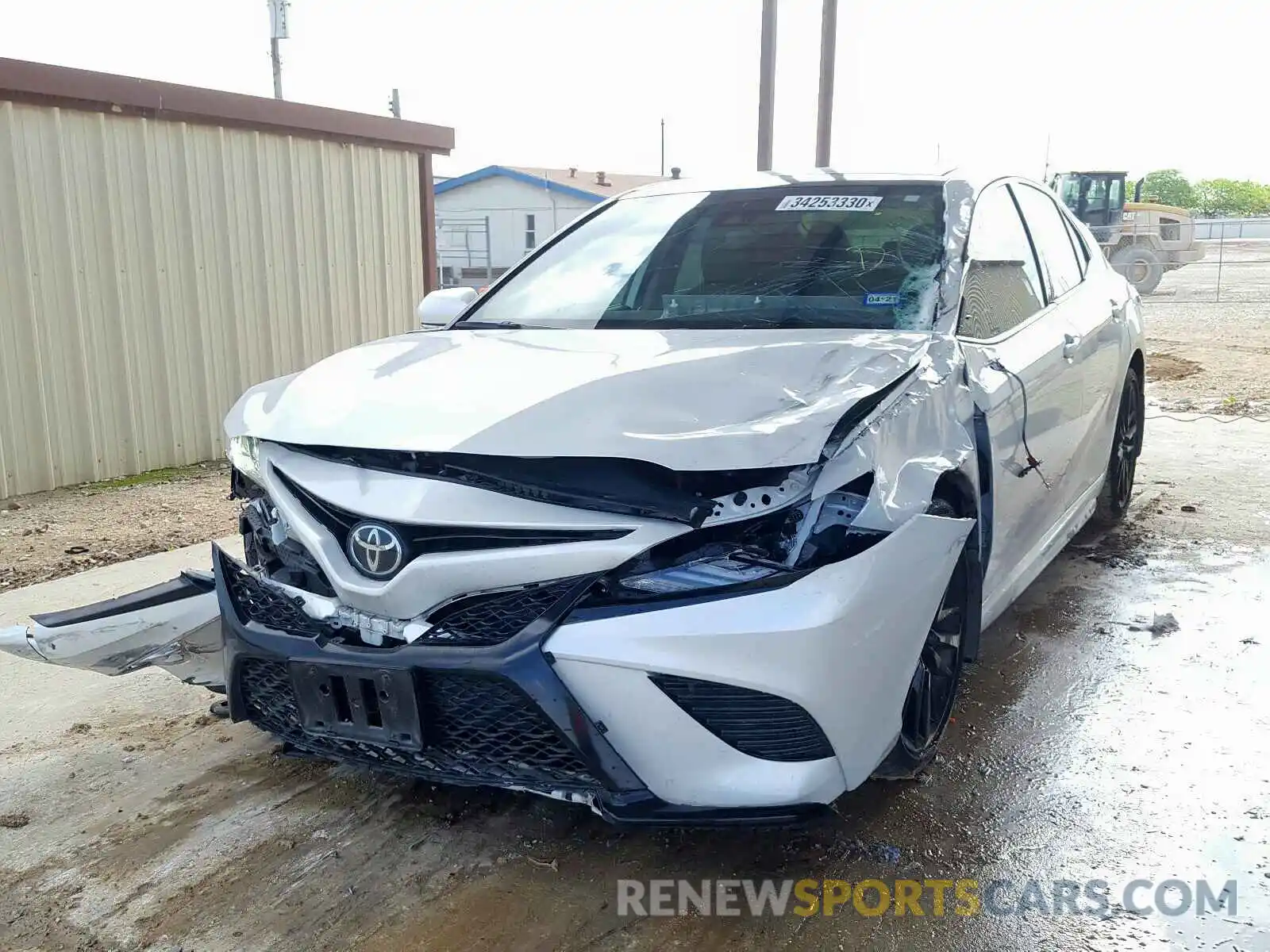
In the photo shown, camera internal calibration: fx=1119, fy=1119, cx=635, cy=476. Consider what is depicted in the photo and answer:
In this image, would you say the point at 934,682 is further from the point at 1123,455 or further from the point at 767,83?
the point at 767,83

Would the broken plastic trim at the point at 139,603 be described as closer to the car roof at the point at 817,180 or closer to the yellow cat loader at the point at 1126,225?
the car roof at the point at 817,180

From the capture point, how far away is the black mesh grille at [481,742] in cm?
230

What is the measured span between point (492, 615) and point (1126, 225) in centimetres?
2542

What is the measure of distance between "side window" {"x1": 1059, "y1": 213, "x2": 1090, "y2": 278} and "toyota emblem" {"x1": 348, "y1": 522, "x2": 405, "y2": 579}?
3.48m

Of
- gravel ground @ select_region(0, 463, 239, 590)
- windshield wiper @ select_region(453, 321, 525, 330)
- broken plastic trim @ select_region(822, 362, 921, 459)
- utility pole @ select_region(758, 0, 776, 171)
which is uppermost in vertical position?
utility pole @ select_region(758, 0, 776, 171)

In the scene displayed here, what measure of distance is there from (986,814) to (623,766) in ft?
3.73

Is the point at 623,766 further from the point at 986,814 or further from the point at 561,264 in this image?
the point at 561,264

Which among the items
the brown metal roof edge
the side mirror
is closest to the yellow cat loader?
the brown metal roof edge

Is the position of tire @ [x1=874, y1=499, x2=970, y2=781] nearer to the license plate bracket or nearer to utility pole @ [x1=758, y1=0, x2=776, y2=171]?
the license plate bracket

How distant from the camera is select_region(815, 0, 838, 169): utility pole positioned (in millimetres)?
14430

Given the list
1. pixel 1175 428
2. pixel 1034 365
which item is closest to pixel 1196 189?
pixel 1175 428

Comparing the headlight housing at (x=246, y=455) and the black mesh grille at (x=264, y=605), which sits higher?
the headlight housing at (x=246, y=455)

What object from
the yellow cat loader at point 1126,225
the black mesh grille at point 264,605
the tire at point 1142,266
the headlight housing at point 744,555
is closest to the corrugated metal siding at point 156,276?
the black mesh grille at point 264,605

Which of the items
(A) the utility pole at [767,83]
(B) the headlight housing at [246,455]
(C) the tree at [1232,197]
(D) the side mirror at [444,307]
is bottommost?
(B) the headlight housing at [246,455]
